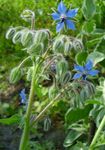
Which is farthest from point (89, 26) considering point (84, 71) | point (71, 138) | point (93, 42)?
point (71, 138)

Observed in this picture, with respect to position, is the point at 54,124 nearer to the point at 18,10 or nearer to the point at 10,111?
the point at 10,111

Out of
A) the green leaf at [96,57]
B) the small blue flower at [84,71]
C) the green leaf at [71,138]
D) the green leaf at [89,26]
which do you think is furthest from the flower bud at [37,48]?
the green leaf at [71,138]

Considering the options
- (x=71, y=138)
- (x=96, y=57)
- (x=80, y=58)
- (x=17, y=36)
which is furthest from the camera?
(x=71, y=138)

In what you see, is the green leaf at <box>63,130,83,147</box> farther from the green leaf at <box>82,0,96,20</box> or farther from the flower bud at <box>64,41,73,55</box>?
the flower bud at <box>64,41,73,55</box>

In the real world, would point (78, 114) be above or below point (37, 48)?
below

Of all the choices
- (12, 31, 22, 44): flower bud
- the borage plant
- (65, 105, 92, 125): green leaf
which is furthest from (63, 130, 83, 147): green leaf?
(12, 31, 22, 44): flower bud

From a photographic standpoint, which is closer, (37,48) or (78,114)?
(37,48)

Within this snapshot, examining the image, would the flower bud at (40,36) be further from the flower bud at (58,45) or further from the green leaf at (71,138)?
the green leaf at (71,138)

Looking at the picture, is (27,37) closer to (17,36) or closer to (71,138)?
(17,36)

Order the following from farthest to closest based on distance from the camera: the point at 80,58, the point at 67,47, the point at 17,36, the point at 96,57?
the point at 80,58
the point at 96,57
the point at 17,36
the point at 67,47
